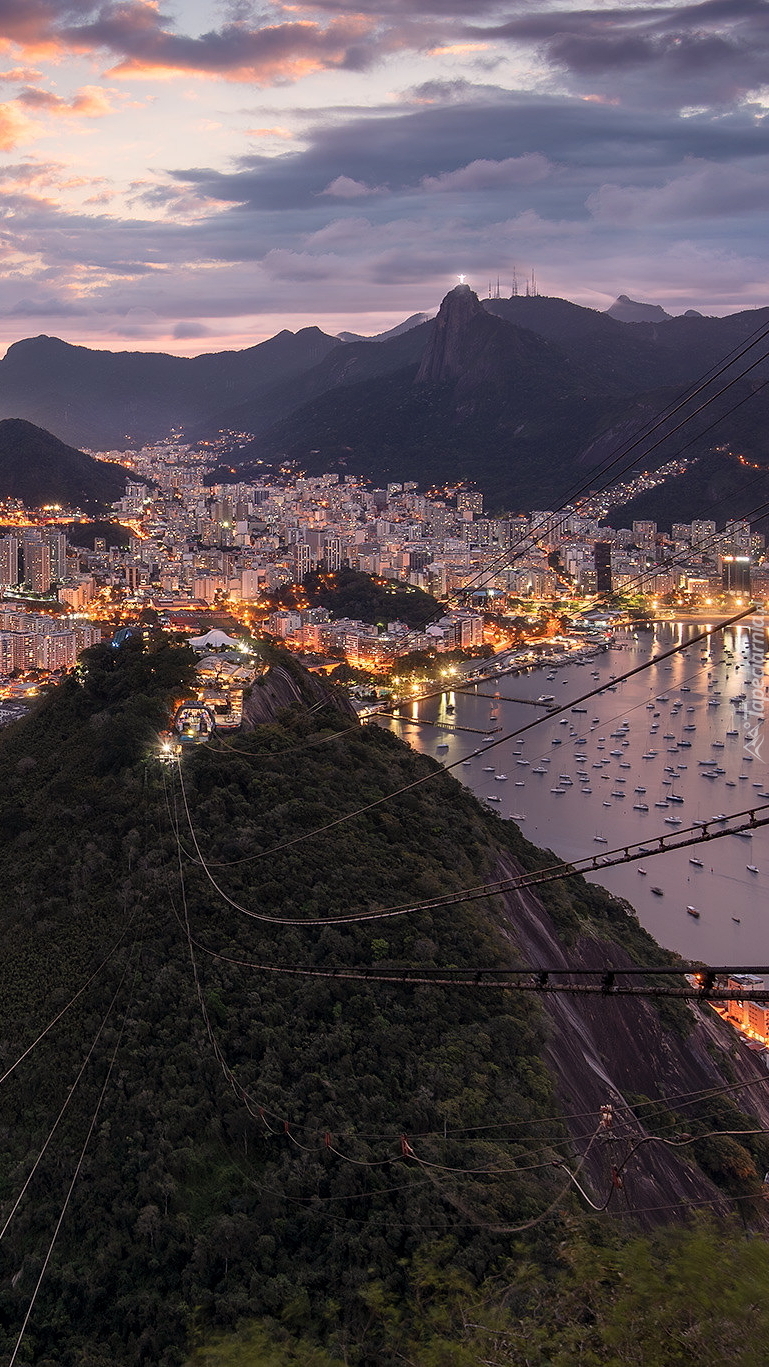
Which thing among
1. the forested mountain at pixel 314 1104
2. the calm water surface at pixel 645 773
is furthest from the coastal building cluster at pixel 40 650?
the forested mountain at pixel 314 1104

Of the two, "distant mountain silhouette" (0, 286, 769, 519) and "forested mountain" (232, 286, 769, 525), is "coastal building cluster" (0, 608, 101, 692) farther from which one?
"forested mountain" (232, 286, 769, 525)

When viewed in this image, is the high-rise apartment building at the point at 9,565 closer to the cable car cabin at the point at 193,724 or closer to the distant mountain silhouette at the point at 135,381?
the cable car cabin at the point at 193,724

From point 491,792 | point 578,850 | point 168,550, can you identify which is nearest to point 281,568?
point 168,550

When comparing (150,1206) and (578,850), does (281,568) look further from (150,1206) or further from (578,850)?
(150,1206)

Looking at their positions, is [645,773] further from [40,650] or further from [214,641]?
[40,650]

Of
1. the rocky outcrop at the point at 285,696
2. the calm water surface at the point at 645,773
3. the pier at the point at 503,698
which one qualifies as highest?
the rocky outcrop at the point at 285,696

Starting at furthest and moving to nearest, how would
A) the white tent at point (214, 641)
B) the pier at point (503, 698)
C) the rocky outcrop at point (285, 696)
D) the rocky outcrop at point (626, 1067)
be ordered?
the pier at point (503, 698) < the white tent at point (214, 641) < the rocky outcrop at point (285, 696) < the rocky outcrop at point (626, 1067)

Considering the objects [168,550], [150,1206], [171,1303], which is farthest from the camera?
[168,550]
